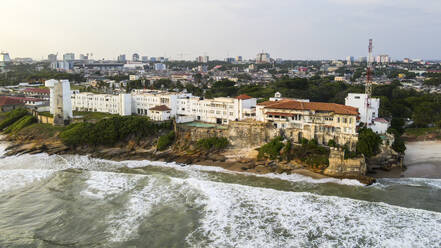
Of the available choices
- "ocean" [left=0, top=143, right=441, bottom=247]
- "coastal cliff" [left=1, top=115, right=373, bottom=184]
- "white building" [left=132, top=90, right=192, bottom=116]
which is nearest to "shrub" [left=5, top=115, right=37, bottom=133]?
"coastal cliff" [left=1, top=115, right=373, bottom=184]

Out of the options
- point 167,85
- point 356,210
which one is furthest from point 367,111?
point 167,85

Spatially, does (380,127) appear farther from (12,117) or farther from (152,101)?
(12,117)

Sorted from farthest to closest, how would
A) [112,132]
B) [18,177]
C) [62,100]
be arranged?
1. [62,100]
2. [112,132]
3. [18,177]

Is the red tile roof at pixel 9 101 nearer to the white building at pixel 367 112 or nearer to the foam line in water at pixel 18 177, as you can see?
the foam line in water at pixel 18 177

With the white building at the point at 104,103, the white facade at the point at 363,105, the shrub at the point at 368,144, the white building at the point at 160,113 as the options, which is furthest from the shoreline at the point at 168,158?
the white building at the point at 104,103

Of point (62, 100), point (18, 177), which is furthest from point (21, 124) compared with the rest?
point (18, 177)

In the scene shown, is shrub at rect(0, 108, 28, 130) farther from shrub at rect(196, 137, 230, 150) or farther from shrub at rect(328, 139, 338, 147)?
shrub at rect(328, 139, 338, 147)
